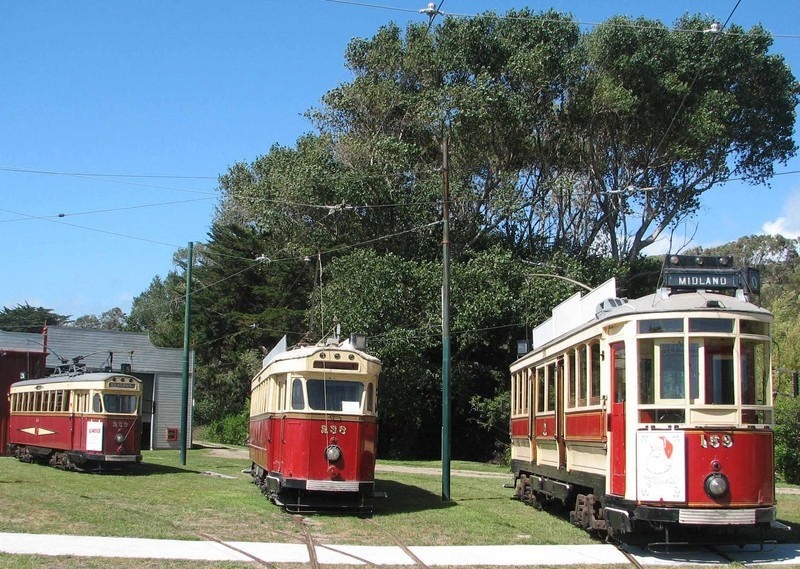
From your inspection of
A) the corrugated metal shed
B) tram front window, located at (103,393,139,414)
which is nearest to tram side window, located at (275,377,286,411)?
tram front window, located at (103,393,139,414)

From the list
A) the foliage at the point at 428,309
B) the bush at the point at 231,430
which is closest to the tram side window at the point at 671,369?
the foliage at the point at 428,309

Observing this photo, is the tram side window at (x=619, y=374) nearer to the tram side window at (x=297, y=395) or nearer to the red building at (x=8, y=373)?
the tram side window at (x=297, y=395)

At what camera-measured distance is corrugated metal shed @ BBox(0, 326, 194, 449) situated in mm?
40375

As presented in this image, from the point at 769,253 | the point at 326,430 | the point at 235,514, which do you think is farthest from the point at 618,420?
the point at 769,253

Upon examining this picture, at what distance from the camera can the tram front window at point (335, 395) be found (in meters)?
15.9

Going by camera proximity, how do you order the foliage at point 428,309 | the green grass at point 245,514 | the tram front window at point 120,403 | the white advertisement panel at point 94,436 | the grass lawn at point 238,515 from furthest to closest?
the foliage at point 428,309 → the tram front window at point 120,403 → the white advertisement panel at point 94,436 → the green grass at point 245,514 → the grass lawn at point 238,515

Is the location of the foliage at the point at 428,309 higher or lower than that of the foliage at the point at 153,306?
lower

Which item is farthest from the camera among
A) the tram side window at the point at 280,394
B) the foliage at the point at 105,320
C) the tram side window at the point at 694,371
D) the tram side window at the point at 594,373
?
the foliage at the point at 105,320

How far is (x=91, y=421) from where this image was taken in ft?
78.8

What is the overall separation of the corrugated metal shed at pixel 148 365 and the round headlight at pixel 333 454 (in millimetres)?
26129

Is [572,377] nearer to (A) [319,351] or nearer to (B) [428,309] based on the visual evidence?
(A) [319,351]

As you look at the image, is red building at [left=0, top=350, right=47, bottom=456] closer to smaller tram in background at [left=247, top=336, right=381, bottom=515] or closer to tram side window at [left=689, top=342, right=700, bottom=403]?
smaller tram in background at [left=247, top=336, right=381, bottom=515]

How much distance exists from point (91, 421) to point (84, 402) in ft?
2.17

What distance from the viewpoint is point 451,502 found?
18.5 m
